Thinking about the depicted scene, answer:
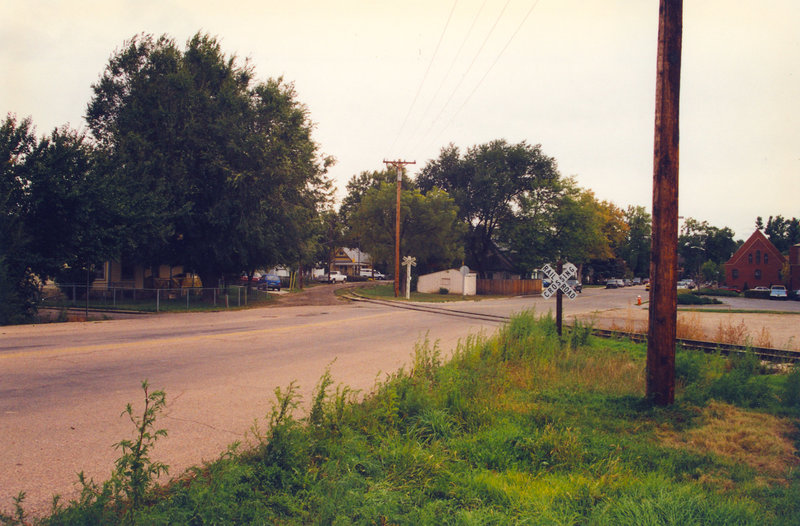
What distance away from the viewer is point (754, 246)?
251ft

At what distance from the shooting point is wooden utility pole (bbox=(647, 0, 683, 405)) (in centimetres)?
Result: 695

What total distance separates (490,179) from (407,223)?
1295 centimetres

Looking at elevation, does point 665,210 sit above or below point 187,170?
below

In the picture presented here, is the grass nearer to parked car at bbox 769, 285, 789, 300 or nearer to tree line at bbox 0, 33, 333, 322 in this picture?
tree line at bbox 0, 33, 333, 322

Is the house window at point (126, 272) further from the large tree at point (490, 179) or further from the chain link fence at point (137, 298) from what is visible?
the large tree at point (490, 179)

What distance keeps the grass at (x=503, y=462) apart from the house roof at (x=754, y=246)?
82105mm

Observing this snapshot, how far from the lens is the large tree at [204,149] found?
26.1m

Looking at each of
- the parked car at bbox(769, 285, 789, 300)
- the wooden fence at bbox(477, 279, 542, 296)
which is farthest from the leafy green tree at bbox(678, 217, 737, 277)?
the wooden fence at bbox(477, 279, 542, 296)

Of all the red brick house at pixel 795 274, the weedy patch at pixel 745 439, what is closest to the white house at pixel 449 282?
the weedy patch at pixel 745 439

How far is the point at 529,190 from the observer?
61.5m

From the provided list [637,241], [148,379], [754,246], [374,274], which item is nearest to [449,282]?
[148,379]

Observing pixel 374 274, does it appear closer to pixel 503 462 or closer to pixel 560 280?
pixel 560 280

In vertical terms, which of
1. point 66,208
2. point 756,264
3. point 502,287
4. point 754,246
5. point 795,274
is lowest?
point 502,287

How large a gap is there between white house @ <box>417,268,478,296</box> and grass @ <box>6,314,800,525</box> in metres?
42.4
